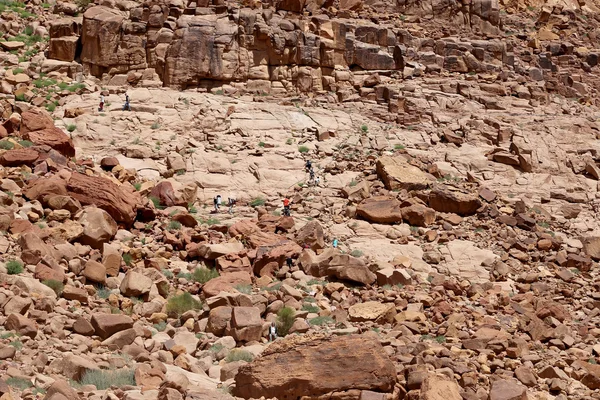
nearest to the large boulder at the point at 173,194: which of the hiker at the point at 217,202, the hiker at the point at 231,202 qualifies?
the hiker at the point at 217,202

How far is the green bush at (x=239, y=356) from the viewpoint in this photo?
13891 millimetres

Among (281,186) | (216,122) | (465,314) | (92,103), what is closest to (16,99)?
(92,103)

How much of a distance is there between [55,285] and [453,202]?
11.5 m


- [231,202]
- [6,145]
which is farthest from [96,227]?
[231,202]

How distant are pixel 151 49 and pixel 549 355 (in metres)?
16.8

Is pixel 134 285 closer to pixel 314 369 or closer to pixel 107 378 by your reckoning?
pixel 107 378

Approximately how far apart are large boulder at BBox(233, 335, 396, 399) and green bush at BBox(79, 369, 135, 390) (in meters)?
1.56

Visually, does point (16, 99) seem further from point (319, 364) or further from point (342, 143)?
point (319, 364)

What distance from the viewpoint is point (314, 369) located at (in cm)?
1207

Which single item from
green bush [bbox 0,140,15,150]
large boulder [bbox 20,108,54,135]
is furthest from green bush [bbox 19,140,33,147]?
large boulder [bbox 20,108,54,135]

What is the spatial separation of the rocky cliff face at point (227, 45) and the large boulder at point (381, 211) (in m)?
7.38

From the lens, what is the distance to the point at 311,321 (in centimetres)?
1616

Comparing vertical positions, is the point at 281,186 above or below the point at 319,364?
below

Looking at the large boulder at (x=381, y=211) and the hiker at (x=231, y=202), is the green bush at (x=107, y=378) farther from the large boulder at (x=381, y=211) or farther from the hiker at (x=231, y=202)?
the large boulder at (x=381, y=211)
